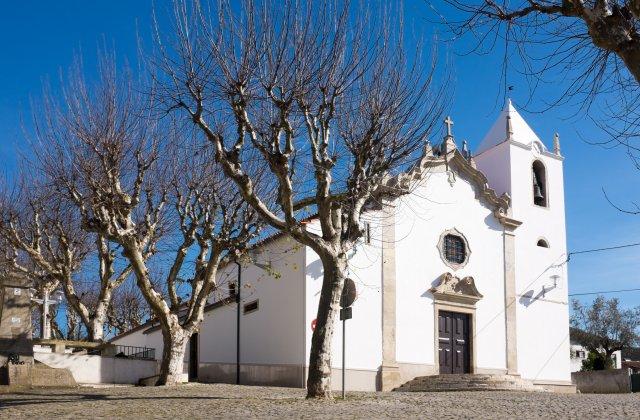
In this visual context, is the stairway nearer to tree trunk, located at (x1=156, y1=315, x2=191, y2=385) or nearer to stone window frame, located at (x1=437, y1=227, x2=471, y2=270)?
stone window frame, located at (x1=437, y1=227, x2=471, y2=270)

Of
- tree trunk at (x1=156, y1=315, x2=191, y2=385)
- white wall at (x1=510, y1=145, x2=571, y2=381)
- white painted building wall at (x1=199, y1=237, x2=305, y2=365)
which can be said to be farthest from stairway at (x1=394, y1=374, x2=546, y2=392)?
tree trunk at (x1=156, y1=315, x2=191, y2=385)

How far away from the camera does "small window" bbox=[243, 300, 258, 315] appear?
25.0 meters

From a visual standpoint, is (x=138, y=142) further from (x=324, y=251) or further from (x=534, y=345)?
(x=534, y=345)

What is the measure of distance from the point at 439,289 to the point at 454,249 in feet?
6.32

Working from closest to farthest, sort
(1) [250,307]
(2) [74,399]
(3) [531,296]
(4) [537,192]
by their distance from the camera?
1. (2) [74,399]
2. (1) [250,307]
3. (3) [531,296]
4. (4) [537,192]

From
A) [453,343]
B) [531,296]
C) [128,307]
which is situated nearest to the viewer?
[453,343]

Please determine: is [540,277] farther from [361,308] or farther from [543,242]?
[361,308]

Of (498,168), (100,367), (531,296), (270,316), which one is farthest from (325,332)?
(498,168)

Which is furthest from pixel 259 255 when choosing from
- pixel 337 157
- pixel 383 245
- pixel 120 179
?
pixel 337 157

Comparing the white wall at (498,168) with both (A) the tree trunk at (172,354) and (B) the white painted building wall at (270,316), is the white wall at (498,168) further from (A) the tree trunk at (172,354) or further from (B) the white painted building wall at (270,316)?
(A) the tree trunk at (172,354)

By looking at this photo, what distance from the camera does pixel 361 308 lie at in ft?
73.9

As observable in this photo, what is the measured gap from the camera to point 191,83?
14.4 metres

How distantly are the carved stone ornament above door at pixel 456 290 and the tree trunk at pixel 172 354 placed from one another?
9117 millimetres

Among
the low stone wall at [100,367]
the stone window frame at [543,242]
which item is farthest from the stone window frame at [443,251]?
the low stone wall at [100,367]
